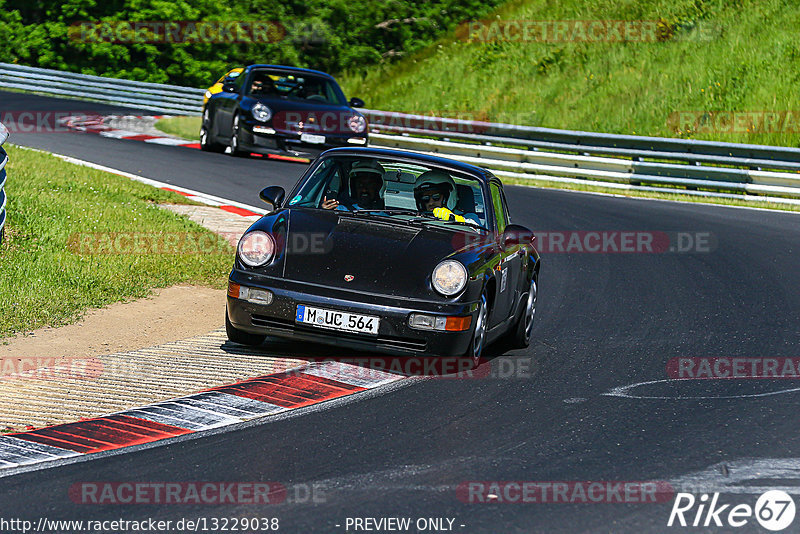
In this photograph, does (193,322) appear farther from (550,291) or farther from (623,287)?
(623,287)

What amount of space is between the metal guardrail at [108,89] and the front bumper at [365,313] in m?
22.5

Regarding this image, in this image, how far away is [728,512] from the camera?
4.89 m

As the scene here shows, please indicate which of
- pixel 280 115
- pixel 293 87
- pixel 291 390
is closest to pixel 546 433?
pixel 291 390

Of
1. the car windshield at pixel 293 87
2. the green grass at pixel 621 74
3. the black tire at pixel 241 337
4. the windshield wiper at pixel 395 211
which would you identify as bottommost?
the black tire at pixel 241 337

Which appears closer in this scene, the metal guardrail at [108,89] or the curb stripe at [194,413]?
the curb stripe at [194,413]

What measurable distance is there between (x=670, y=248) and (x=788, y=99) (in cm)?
1452

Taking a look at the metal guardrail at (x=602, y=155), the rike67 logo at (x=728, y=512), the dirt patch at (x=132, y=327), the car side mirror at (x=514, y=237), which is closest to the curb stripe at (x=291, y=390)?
the dirt patch at (x=132, y=327)

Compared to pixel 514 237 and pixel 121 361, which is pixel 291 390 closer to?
pixel 121 361

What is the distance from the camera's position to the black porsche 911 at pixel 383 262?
7.31m

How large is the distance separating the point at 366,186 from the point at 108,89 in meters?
23.7

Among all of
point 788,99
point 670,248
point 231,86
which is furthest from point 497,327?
point 788,99

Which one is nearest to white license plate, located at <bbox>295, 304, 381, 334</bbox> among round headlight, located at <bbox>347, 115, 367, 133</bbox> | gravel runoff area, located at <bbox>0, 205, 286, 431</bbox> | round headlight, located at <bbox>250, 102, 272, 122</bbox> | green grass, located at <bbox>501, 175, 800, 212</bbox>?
gravel runoff area, located at <bbox>0, 205, 286, 431</bbox>

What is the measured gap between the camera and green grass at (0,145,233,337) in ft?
29.6

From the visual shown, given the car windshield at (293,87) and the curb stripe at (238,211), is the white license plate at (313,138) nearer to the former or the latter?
the car windshield at (293,87)
